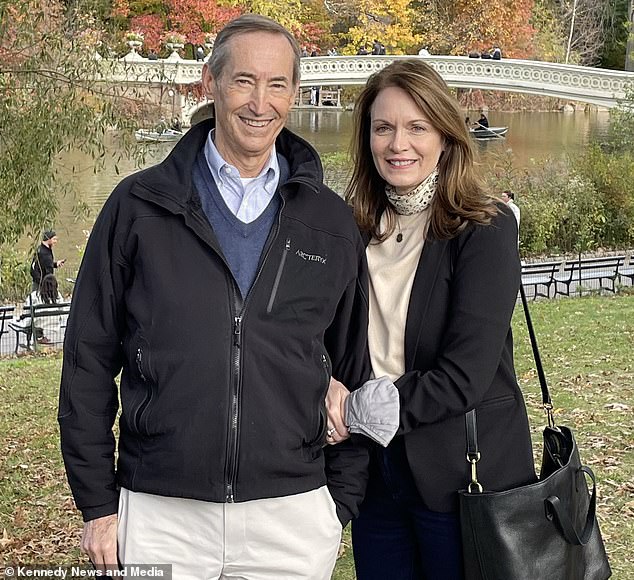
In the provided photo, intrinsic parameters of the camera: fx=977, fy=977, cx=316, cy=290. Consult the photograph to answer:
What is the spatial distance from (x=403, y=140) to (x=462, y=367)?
1.73 feet

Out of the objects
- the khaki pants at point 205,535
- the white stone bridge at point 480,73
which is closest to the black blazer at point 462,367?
the khaki pants at point 205,535

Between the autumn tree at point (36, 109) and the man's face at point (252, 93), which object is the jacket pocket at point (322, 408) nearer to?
the man's face at point (252, 93)

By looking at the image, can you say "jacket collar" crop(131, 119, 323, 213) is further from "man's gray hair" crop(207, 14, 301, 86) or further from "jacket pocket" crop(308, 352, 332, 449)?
"jacket pocket" crop(308, 352, 332, 449)

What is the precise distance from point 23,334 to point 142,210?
9.71 meters

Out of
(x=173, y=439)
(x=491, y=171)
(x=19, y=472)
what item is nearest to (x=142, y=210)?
(x=173, y=439)

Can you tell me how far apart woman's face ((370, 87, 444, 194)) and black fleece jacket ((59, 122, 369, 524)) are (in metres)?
0.22

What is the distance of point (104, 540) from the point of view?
2064mm

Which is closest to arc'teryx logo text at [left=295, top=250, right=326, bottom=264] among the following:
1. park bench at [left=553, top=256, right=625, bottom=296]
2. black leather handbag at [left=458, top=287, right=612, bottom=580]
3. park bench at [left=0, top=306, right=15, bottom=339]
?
black leather handbag at [left=458, top=287, right=612, bottom=580]

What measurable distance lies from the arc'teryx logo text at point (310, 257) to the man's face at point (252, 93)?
0.73ft

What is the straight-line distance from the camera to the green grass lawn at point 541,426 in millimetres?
4543

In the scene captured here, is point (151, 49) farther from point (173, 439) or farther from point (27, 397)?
point (173, 439)

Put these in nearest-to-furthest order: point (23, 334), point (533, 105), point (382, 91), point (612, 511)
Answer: point (382, 91) → point (612, 511) → point (23, 334) → point (533, 105)

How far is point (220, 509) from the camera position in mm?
2018

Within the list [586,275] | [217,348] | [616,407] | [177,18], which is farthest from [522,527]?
[177,18]
